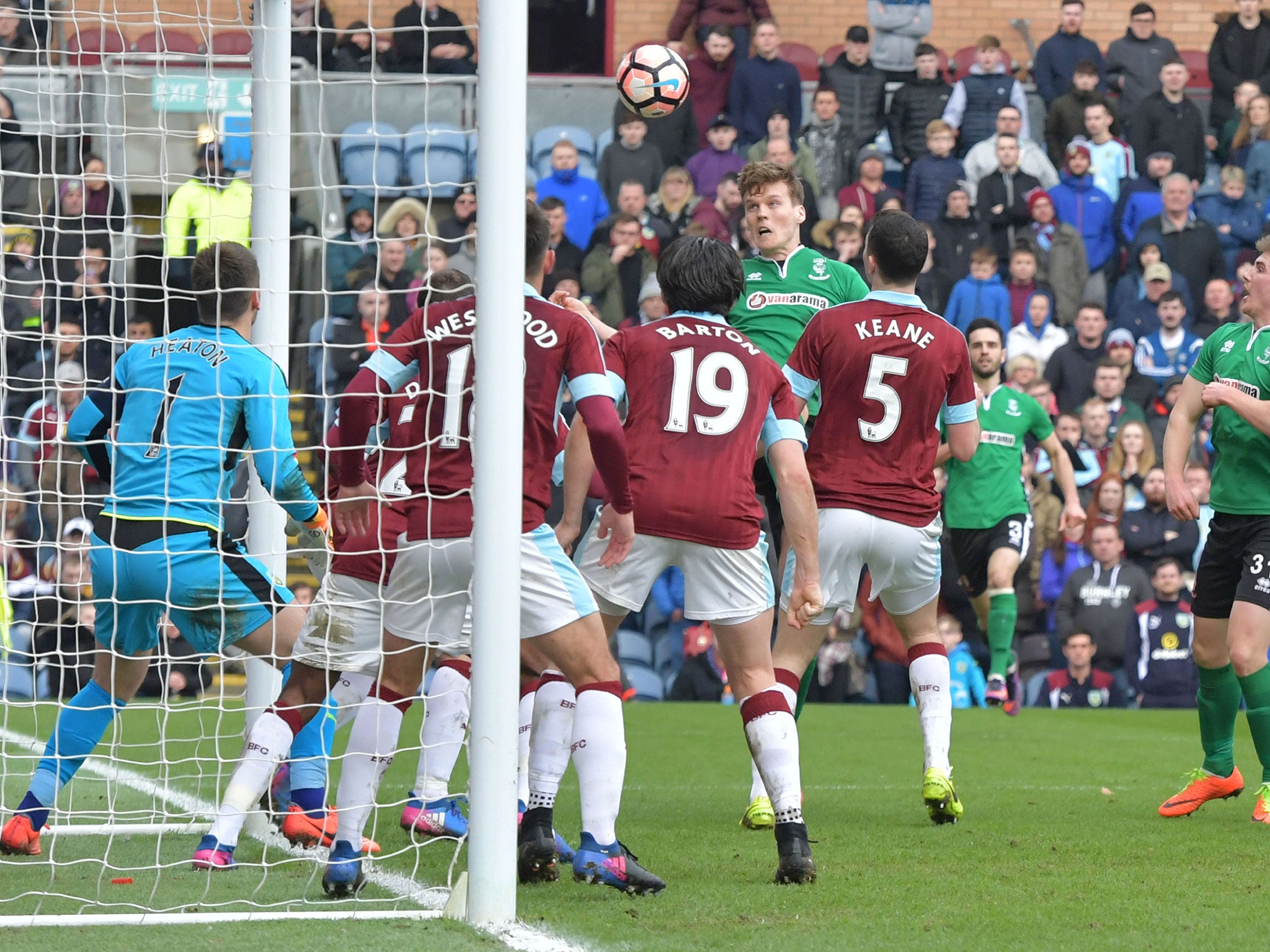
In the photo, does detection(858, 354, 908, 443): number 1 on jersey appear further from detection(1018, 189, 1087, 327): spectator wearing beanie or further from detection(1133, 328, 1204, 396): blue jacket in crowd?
detection(1018, 189, 1087, 327): spectator wearing beanie

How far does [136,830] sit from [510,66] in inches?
137

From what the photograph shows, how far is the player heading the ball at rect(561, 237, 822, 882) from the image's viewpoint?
17.1 ft

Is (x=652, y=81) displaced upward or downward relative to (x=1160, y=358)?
upward

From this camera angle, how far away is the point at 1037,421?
10.1 m

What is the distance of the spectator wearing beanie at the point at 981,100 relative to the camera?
16016 mm

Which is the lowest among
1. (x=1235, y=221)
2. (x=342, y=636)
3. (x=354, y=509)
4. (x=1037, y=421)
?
(x=342, y=636)

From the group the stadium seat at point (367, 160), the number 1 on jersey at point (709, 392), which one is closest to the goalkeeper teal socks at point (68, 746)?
the number 1 on jersey at point (709, 392)

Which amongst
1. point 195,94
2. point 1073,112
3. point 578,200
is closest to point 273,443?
point 195,94

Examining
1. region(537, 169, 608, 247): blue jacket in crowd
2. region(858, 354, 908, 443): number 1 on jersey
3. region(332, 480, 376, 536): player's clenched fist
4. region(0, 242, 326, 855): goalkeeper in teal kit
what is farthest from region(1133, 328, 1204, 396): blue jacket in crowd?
region(332, 480, 376, 536): player's clenched fist

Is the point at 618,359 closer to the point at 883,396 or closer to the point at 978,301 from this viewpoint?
Result: the point at 883,396

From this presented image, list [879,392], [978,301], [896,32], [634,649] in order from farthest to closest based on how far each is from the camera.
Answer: [896,32] → [978,301] → [634,649] → [879,392]

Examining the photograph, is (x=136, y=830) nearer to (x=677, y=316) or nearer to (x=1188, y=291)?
(x=677, y=316)

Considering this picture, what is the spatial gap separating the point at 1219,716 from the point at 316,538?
165 inches

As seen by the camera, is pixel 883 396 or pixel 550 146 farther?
pixel 550 146
